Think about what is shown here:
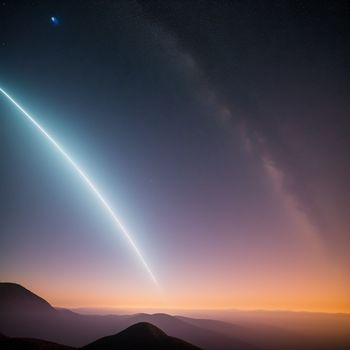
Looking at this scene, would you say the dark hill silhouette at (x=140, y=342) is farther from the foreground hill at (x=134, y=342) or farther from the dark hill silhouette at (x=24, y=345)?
the dark hill silhouette at (x=24, y=345)

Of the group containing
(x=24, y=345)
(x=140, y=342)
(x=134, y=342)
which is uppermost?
(x=24, y=345)

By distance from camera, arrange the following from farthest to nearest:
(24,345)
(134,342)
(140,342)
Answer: (140,342) < (134,342) < (24,345)

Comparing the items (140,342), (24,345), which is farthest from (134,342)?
(24,345)

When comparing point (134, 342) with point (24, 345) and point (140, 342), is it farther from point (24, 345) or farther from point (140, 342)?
point (24, 345)

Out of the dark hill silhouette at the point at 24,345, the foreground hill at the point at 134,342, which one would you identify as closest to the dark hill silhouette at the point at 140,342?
the foreground hill at the point at 134,342

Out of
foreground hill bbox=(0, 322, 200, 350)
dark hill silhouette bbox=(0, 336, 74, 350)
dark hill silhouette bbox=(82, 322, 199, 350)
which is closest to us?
dark hill silhouette bbox=(0, 336, 74, 350)

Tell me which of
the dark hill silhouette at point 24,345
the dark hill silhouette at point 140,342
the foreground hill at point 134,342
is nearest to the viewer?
the dark hill silhouette at point 24,345

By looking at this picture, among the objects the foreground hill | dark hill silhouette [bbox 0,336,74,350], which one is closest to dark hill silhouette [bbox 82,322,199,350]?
the foreground hill

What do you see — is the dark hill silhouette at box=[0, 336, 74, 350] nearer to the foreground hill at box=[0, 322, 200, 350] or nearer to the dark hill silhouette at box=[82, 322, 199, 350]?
the foreground hill at box=[0, 322, 200, 350]

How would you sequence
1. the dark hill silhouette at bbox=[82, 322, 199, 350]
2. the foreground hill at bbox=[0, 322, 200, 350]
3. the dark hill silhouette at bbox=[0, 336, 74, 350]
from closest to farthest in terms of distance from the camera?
the dark hill silhouette at bbox=[0, 336, 74, 350]
the foreground hill at bbox=[0, 322, 200, 350]
the dark hill silhouette at bbox=[82, 322, 199, 350]
